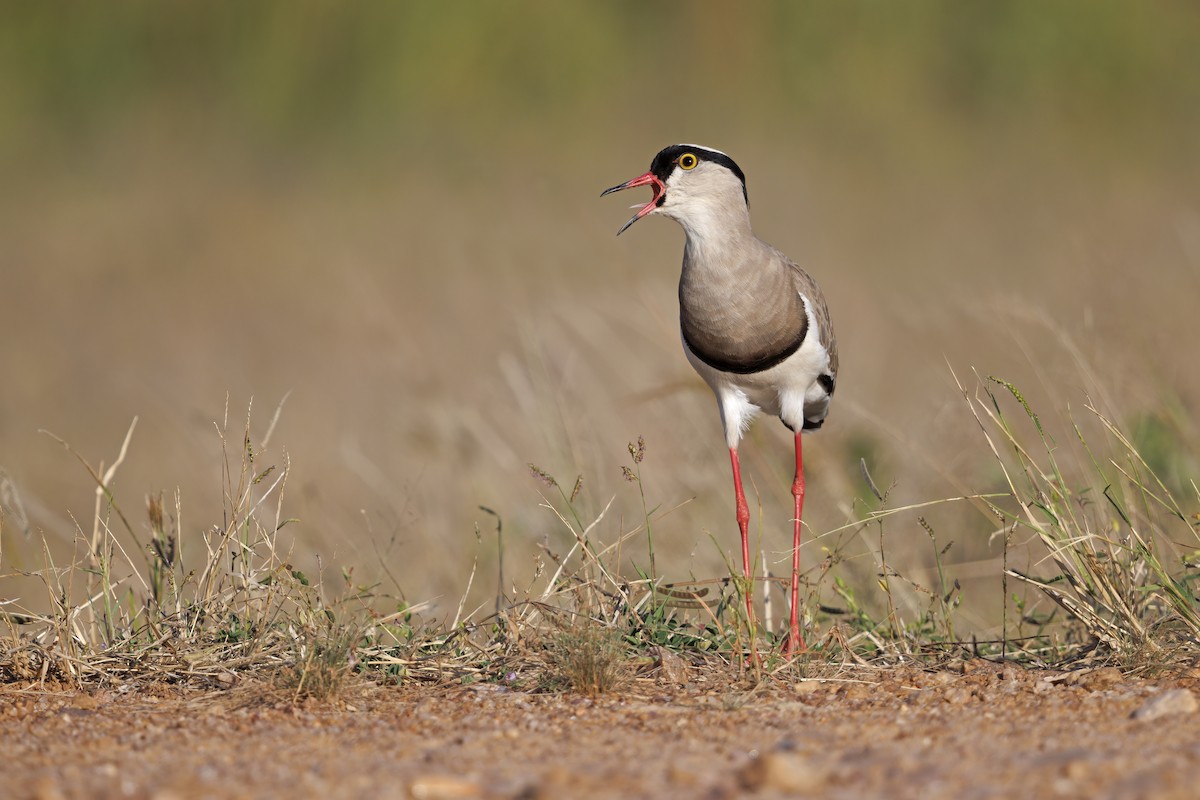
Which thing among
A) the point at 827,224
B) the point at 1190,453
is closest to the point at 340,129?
the point at 827,224

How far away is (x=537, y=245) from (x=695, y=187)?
810cm

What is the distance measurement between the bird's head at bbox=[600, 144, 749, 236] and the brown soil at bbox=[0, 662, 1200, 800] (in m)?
1.61

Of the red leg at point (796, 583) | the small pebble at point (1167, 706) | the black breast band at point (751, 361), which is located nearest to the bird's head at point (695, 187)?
the black breast band at point (751, 361)

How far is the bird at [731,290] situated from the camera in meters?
4.61

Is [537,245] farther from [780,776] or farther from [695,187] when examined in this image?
[780,776]

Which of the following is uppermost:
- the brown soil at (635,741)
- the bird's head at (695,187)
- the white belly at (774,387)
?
the bird's head at (695,187)

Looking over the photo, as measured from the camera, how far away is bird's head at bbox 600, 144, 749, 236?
4664 mm

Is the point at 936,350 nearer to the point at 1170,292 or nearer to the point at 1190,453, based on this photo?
the point at 1170,292

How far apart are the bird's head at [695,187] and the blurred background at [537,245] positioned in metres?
1.01

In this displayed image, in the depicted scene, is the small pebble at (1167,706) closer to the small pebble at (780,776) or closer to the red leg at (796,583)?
the small pebble at (780,776)

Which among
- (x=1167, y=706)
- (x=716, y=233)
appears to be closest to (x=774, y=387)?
(x=716, y=233)

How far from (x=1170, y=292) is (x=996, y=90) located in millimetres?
8155

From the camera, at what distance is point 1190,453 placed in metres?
5.39

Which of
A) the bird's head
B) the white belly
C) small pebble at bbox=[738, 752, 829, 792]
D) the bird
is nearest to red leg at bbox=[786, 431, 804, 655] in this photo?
the bird
